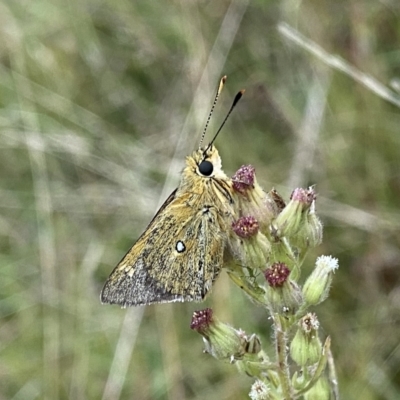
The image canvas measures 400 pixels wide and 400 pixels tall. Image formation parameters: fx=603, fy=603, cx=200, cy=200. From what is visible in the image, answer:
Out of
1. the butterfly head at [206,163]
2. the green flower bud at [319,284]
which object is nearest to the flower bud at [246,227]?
the green flower bud at [319,284]

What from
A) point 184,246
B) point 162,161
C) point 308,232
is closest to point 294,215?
point 308,232

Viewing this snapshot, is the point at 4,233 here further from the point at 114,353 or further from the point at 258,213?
the point at 258,213

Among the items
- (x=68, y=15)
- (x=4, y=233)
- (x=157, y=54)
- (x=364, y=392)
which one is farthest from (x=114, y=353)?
(x=68, y=15)

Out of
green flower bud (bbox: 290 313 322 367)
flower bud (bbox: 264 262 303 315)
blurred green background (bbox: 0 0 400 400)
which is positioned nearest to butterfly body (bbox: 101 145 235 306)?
flower bud (bbox: 264 262 303 315)

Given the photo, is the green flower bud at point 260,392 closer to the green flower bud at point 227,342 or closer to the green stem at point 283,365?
the green stem at point 283,365

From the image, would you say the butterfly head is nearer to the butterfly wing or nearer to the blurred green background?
the butterfly wing
